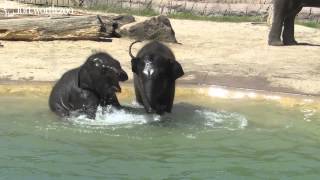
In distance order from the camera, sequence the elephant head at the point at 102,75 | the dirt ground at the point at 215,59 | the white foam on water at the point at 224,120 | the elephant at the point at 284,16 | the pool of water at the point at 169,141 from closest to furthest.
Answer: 1. the pool of water at the point at 169,141
2. the elephant head at the point at 102,75
3. the white foam on water at the point at 224,120
4. the dirt ground at the point at 215,59
5. the elephant at the point at 284,16

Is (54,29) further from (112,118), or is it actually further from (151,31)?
(112,118)

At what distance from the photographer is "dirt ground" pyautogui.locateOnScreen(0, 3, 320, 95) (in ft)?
38.7

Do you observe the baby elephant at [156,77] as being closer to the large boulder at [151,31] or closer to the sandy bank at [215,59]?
the sandy bank at [215,59]

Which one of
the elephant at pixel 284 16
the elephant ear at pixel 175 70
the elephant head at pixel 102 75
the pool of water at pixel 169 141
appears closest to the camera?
the pool of water at pixel 169 141

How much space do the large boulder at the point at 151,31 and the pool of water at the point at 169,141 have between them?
15.8 feet

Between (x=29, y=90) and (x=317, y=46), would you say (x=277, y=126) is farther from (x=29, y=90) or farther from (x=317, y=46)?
(x=317, y=46)

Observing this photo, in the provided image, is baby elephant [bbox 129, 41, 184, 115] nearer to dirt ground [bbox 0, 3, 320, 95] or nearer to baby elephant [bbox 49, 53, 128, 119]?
baby elephant [bbox 49, 53, 128, 119]

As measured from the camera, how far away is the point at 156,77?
28.7 feet

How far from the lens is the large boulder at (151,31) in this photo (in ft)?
50.7

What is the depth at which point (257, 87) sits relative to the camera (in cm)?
1134

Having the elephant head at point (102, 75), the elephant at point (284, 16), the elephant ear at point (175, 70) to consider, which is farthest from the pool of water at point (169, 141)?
the elephant at point (284, 16)

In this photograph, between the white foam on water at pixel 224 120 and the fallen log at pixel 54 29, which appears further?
the fallen log at pixel 54 29

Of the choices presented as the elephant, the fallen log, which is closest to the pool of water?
the fallen log

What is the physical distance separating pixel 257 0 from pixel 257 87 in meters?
9.70
